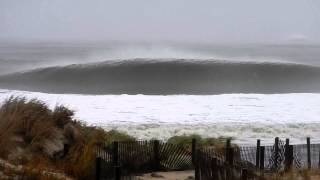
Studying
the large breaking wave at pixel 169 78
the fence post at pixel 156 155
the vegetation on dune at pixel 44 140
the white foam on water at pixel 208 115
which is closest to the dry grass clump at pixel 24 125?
the vegetation on dune at pixel 44 140

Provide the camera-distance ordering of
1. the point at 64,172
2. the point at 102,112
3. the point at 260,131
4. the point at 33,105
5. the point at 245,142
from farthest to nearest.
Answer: the point at 102,112, the point at 260,131, the point at 245,142, the point at 33,105, the point at 64,172

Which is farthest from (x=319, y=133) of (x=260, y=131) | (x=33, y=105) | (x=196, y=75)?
(x=196, y=75)

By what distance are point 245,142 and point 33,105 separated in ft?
29.5

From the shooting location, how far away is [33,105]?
1452 centimetres

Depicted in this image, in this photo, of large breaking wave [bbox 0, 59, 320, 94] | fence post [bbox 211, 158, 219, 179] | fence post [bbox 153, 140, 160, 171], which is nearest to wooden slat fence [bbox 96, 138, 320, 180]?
fence post [bbox 153, 140, 160, 171]

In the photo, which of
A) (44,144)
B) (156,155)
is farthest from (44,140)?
(156,155)

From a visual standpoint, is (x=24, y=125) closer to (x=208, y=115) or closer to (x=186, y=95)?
(x=208, y=115)

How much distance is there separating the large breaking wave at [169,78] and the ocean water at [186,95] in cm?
9

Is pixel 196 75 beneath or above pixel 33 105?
above

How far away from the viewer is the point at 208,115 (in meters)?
29.8

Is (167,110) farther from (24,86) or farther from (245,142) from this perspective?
(24,86)

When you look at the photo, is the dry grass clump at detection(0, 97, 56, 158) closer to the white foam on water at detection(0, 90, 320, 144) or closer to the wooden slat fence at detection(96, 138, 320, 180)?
the wooden slat fence at detection(96, 138, 320, 180)

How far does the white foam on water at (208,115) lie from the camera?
22984mm

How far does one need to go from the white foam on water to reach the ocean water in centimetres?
4
